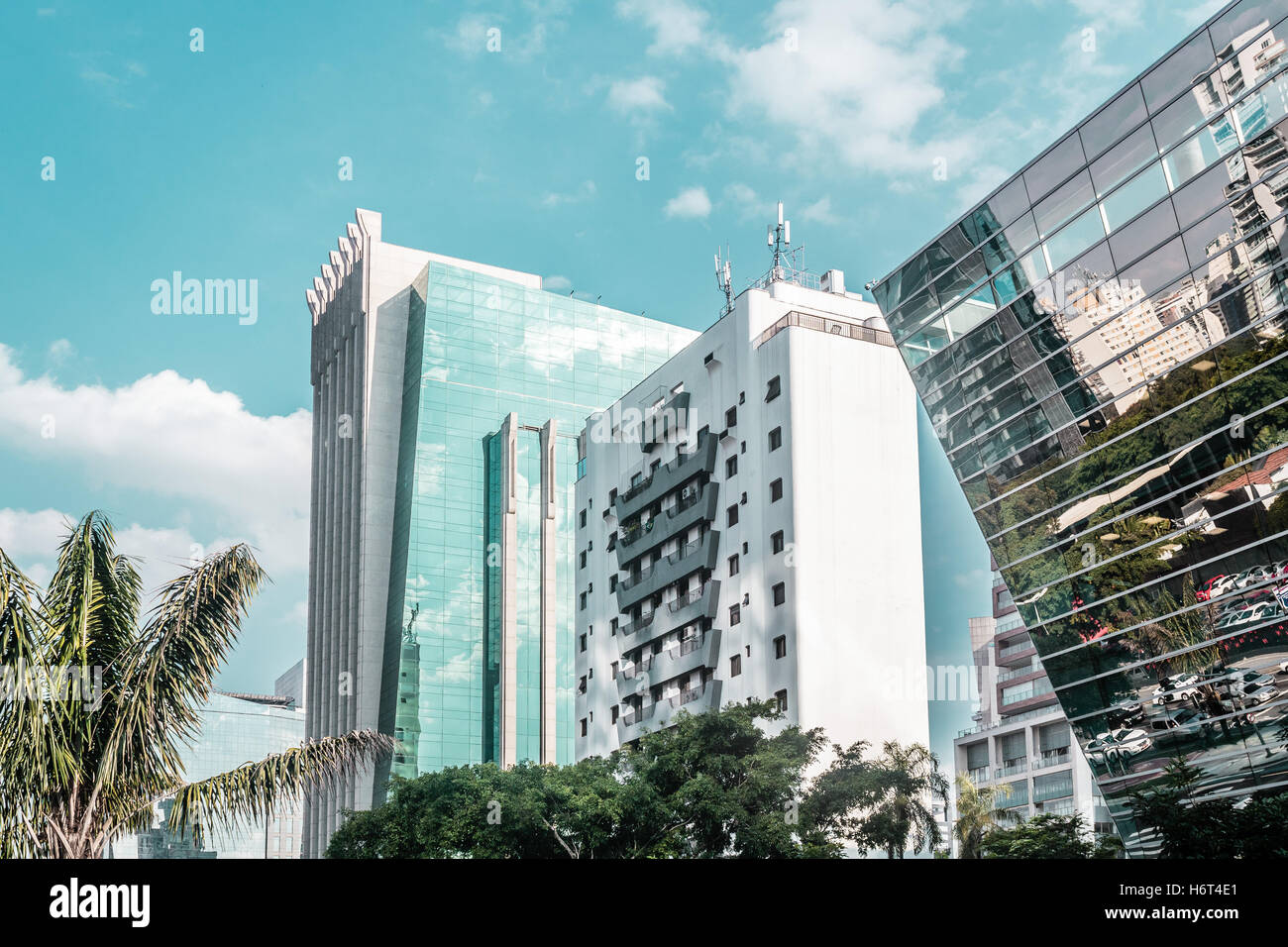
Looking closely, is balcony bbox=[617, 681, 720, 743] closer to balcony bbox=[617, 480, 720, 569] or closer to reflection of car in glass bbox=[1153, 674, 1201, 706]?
balcony bbox=[617, 480, 720, 569]

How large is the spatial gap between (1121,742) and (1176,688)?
2.39 metres

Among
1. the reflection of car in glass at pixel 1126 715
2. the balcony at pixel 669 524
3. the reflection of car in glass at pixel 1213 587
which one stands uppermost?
the balcony at pixel 669 524

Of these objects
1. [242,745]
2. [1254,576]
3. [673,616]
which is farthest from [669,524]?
[242,745]

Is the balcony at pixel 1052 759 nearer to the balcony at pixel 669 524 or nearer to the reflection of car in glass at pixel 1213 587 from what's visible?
the balcony at pixel 669 524

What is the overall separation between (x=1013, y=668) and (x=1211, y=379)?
239 ft

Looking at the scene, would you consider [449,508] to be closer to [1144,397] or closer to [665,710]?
[665,710]

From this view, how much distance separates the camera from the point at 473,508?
104500mm

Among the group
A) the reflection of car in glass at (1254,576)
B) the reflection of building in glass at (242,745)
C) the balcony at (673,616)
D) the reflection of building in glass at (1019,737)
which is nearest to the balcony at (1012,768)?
the reflection of building in glass at (1019,737)

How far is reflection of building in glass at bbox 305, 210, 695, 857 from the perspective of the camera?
10050 centimetres

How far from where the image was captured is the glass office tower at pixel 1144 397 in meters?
27.8

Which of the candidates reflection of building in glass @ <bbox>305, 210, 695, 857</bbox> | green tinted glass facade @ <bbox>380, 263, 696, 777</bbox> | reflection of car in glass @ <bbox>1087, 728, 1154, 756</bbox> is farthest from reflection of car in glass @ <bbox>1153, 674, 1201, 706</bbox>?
reflection of building in glass @ <bbox>305, 210, 695, 857</bbox>

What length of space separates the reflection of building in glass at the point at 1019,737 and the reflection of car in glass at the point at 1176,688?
53490mm

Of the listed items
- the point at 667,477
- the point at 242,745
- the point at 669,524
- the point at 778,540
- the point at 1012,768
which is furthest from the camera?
the point at 242,745

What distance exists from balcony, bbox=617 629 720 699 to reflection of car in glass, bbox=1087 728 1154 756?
29.7 metres
